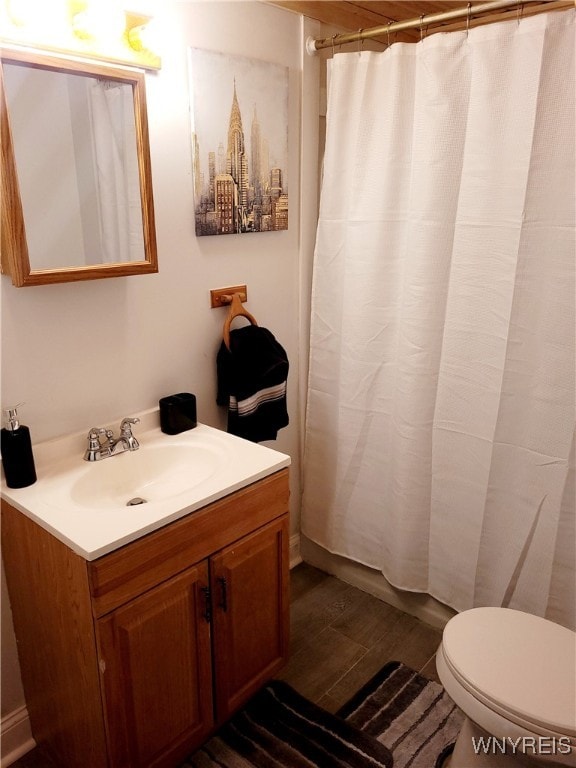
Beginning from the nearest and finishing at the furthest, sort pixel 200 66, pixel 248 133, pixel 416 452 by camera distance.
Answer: pixel 200 66 < pixel 248 133 < pixel 416 452

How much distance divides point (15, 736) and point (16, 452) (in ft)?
2.88

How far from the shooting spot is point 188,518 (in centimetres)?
143

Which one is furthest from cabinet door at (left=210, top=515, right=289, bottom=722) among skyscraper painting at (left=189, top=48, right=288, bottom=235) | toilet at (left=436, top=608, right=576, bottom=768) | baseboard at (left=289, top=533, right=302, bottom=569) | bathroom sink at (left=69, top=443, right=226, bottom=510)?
skyscraper painting at (left=189, top=48, right=288, bottom=235)

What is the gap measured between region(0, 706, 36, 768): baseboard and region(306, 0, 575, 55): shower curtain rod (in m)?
2.24

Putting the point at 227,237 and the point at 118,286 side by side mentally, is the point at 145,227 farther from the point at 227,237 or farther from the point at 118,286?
the point at 227,237

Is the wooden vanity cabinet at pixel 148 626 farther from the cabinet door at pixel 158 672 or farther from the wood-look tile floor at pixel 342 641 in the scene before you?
the wood-look tile floor at pixel 342 641

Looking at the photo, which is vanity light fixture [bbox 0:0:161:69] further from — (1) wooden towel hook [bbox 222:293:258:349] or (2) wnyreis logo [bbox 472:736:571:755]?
(2) wnyreis logo [bbox 472:736:571:755]

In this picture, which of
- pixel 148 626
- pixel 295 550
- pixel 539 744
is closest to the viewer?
pixel 539 744

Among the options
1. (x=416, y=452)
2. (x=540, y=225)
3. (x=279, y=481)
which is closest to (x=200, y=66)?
(x=540, y=225)

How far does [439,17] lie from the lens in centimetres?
167

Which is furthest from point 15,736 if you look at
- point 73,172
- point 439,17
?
point 439,17

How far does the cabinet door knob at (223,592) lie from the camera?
1.58 metres

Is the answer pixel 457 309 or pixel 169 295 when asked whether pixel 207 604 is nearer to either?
pixel 169 295

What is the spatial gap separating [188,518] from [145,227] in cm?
77
